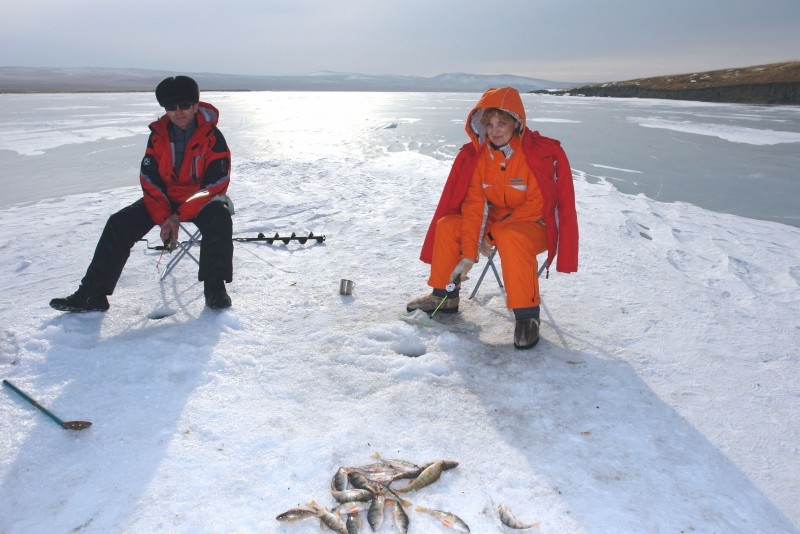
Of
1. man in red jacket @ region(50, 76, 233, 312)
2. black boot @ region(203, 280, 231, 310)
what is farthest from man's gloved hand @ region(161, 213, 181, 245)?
black boot @ region(203, 280, 231, 310)

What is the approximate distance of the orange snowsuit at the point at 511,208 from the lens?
10.6 feet

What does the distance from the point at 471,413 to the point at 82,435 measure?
1890mm

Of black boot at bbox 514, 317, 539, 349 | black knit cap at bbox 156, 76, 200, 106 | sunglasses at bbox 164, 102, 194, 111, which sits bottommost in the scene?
black boot at bbox 514, 317, 539, 349

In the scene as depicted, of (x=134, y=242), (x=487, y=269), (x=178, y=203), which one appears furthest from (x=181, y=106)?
(x=487, y=269)

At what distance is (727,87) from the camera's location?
37.2 metres

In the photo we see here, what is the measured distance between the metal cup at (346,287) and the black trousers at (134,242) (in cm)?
84

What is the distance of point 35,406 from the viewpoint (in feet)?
8.37

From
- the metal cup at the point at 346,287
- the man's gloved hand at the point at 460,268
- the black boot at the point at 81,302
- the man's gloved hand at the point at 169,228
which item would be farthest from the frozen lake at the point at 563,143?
the metal cup at the point at 346,287

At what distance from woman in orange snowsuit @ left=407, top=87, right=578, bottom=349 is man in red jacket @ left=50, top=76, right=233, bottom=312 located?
1.51 m

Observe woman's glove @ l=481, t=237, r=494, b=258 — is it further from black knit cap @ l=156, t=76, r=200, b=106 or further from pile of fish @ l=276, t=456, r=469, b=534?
black knit cap @ l=156, t=76, r=200, b=106

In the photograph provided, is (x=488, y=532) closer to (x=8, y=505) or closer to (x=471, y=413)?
(x=471, y=413)

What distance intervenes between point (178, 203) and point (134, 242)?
50cm

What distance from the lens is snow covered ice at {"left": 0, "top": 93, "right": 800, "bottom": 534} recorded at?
2.05 meters

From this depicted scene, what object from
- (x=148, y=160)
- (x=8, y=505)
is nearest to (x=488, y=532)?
(x=8, y=505)
